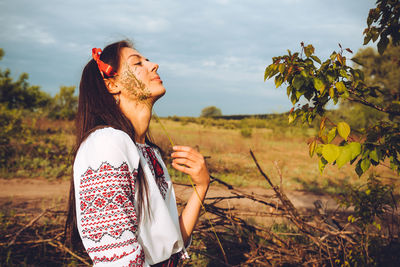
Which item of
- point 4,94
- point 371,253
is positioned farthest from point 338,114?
point 4,94

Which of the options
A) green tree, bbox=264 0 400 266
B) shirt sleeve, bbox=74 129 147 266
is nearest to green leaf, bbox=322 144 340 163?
green tree, bbox=264 0 400 266

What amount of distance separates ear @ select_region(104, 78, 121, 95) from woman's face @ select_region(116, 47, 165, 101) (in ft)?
0.10

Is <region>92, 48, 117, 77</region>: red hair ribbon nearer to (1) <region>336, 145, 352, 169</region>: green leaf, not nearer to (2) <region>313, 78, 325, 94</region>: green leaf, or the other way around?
(2) <region>313, 78, 325, 94</region>: green leaf

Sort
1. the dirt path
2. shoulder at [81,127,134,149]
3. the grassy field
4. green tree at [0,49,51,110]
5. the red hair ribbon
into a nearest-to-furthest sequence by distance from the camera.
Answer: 1. shoulder at [81,127,134,149]
2. the red hair ribbon
3. the dirt path
4. the grassy field
5. green tree at [0,49,51,110]

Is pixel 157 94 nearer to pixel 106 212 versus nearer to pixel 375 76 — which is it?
pixel 106 212

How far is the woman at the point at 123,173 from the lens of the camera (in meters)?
1.01

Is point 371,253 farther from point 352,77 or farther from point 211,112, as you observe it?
point 211,112

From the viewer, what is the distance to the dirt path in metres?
5.48

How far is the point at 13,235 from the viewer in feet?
10.3

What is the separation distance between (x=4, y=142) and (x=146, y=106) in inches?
351

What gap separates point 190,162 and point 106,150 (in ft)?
1.53

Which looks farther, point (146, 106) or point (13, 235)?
point (13, 235)

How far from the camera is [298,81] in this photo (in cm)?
147

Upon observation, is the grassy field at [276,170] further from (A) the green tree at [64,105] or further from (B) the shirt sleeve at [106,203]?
(A) the green tree at [64,105]
